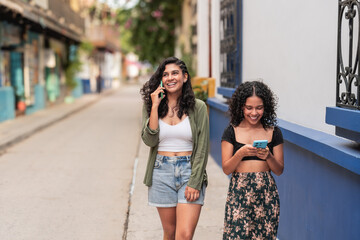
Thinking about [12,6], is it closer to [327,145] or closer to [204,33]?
[204,33]

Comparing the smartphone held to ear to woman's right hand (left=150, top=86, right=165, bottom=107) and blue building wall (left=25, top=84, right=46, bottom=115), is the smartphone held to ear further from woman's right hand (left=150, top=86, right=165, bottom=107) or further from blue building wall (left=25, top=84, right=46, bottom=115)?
blue building wall (left=25, top=84, right=46, bottom=115)

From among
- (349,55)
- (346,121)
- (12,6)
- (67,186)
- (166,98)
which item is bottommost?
(67,186)

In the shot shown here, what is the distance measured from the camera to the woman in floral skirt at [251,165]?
3.10 metres

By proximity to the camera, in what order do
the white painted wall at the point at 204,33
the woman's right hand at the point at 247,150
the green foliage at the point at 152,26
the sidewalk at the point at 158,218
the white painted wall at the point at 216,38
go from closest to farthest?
the woman's right hand at the point at 247,150 < the sidewalk at the point at 158,218 < the white painted wall at the point at 216,38 < the white painted wall at the point at 204,33 < the green foliage at the point at 152,26

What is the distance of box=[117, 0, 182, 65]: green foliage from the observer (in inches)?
783

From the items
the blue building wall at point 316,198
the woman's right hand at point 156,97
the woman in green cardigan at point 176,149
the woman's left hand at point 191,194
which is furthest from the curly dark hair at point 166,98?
the blue building wall at point 316,198

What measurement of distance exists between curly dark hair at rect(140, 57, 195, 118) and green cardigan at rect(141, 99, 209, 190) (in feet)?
0.17

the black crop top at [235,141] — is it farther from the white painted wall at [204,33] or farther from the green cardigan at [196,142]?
the white painted wall at [204,33]

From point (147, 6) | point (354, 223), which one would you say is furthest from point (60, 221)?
point (147, 6)

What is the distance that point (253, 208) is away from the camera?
122 inches

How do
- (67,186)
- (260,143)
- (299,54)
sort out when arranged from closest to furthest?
(260,143) < (299,54) < (67,186)

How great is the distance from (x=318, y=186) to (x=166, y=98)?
50.7 inches

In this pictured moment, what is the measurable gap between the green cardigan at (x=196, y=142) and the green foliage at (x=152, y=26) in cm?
1613

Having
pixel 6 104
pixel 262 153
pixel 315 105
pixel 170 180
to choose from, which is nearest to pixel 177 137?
pixel 170 180
